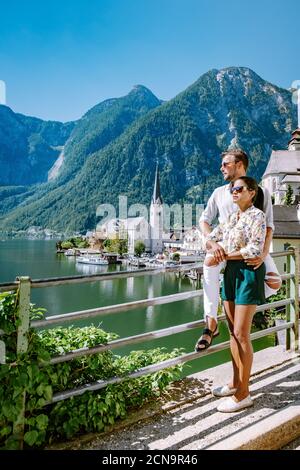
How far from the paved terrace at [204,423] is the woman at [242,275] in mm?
157

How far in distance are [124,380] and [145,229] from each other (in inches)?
4145

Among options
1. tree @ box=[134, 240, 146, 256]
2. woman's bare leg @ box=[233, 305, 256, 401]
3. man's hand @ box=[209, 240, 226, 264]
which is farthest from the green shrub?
tree @ box=[134, 240, 146, 256]

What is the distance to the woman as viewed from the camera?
2516 mm

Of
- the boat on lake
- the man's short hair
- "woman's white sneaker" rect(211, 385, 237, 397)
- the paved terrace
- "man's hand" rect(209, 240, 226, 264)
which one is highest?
the man's short hair

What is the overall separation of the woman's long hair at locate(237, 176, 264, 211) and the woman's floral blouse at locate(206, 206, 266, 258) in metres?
0.13

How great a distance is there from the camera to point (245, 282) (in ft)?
8.32

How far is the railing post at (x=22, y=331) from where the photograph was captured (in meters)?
2.13

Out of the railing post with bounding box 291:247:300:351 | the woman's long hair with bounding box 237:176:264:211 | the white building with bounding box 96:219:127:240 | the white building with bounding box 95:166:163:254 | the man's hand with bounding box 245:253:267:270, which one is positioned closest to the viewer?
the man's hand with bounding box 245:253:267:270

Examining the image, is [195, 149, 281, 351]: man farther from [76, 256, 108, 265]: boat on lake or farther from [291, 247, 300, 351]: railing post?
[76, 256, 108, 265]: boat on lake

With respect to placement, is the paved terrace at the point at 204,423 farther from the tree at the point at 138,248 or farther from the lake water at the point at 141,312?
the tree at the point at 138,248

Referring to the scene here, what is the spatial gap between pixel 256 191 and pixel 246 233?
31 centimetres

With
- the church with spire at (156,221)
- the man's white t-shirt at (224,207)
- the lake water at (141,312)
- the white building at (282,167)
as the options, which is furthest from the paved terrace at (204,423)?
the church with spire at (156,221)

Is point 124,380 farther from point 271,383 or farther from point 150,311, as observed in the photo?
point 150,311

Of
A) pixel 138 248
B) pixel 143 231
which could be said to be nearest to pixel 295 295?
pixel 138 248
